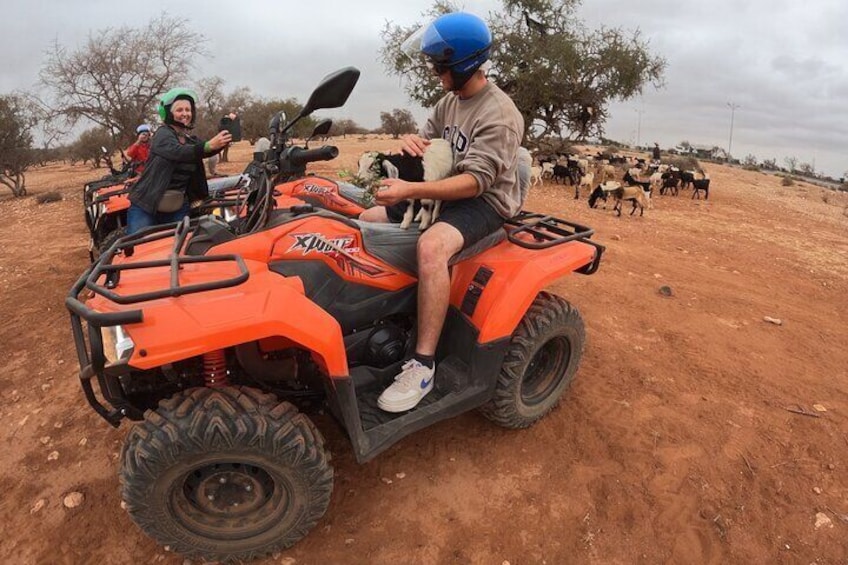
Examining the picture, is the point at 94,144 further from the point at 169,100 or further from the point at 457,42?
the point at 457,42

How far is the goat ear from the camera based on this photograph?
2.72 meters

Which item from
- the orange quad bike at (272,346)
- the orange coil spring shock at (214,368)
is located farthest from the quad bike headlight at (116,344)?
the orange coil spring shock at (214,368)

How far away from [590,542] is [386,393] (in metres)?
1.14

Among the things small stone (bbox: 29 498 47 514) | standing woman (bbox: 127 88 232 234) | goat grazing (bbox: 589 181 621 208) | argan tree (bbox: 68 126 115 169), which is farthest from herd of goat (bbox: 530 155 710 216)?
argan tree (bbox: 68 126 115 169)

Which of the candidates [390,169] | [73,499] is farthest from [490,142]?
[73,499]

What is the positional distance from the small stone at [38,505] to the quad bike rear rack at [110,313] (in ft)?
2.91

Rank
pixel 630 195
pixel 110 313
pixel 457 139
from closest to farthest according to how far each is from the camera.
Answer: pixel 110 313
pixel 457 139
pixel 630 195

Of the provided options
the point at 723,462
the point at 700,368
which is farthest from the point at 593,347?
the point at 723,462

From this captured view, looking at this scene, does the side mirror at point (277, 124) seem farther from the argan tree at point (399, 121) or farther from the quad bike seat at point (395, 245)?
the argan tree at point (399, 121)

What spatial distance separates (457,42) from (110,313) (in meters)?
1.85

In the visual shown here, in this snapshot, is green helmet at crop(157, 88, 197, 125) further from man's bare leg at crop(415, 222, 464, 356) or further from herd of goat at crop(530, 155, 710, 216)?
herd of goat at crop(530, 155, 710, 216)

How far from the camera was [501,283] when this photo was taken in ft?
8.96

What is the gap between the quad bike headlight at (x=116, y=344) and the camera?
72.5 inches

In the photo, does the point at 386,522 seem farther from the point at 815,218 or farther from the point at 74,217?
the point at 815,218
